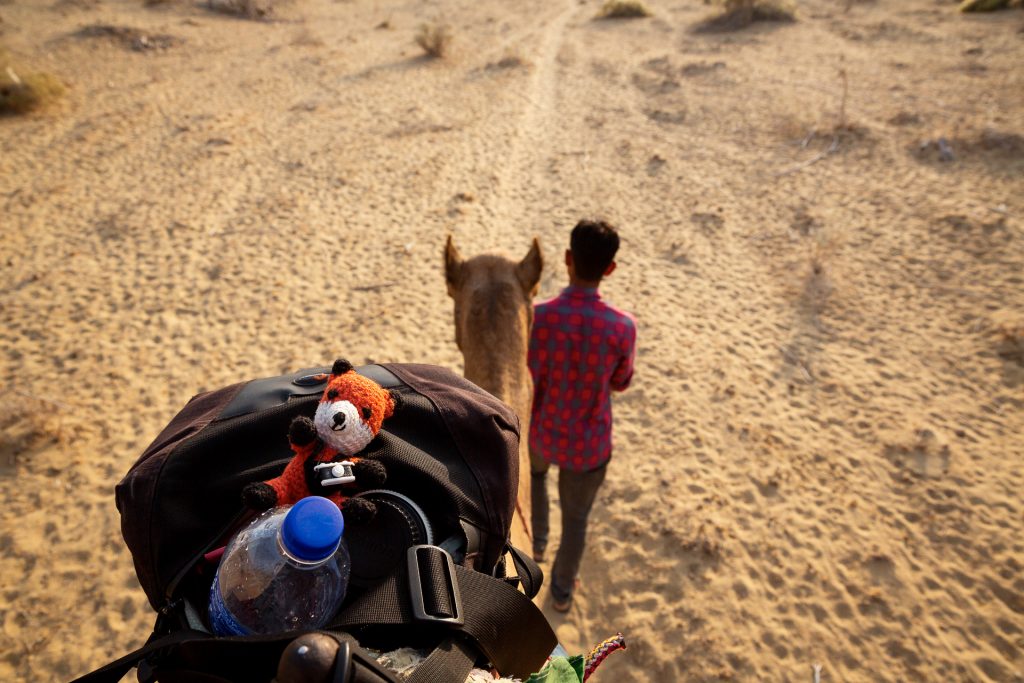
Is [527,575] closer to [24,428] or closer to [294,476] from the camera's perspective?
[294,476]

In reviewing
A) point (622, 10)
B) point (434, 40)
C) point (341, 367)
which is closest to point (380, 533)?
point (341, 367)

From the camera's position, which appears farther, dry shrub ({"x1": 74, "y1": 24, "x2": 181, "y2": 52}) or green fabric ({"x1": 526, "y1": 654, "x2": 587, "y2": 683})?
dry shrub ({"x1": 74, "y1": 24, "x2": 181, "y2": 52})

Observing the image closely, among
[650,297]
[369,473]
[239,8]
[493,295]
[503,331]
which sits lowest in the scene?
[650,297]

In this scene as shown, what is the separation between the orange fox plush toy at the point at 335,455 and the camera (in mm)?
988

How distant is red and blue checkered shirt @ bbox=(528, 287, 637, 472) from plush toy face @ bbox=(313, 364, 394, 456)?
4.26 feet

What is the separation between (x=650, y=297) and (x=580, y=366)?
380 centimetres

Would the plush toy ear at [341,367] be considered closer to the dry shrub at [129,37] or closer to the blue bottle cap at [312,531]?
the blue bottle cap at [312,531]

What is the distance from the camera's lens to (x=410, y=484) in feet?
3.93


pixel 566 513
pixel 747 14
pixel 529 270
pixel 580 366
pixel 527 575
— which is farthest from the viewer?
pixel 747 14

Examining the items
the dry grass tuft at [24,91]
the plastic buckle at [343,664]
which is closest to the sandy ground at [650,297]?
the dry grass tuft at [24,91]

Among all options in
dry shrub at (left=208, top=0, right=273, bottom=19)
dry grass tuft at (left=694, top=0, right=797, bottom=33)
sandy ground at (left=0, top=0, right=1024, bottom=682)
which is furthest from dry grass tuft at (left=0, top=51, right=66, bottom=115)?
dry grass tuft at (left=694, top=0, right=797, bottom=33)

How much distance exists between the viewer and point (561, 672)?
4.03 ft

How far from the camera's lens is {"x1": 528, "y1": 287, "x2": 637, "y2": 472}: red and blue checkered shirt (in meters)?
2.38

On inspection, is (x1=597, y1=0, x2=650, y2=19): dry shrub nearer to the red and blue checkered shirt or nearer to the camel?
the red and blue checkered shirt
